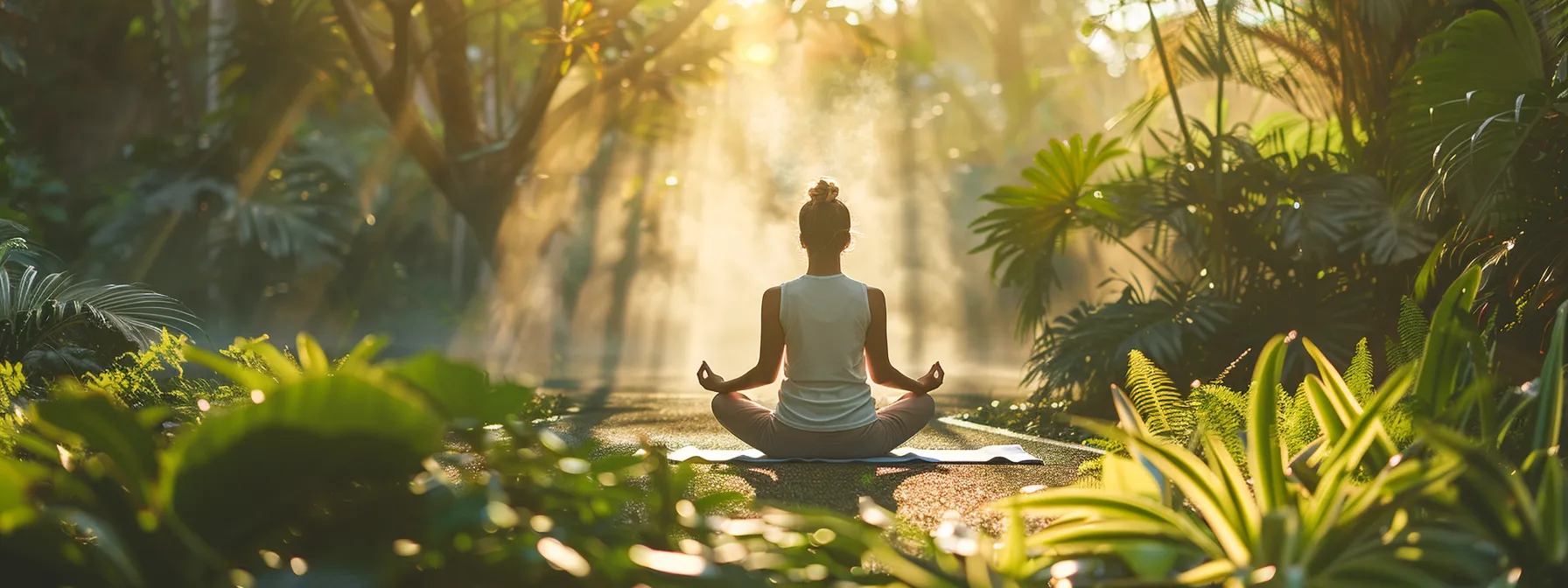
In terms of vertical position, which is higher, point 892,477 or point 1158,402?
point 1158,402

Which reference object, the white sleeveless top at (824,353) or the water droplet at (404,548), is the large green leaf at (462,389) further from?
the white sleeveless top at (824,353)

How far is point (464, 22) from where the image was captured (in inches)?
417

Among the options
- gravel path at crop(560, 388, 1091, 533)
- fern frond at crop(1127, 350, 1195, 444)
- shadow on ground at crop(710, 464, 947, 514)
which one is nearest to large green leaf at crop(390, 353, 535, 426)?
gravel path at crop(560, 388, 1091, 533)

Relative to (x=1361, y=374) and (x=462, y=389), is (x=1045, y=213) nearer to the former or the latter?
(x=1361, y=374)

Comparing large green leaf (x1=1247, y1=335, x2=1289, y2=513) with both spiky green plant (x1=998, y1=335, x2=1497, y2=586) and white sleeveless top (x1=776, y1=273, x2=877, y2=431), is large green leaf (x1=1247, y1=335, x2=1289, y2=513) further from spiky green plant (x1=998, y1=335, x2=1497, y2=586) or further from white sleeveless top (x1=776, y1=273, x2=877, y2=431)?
white sleeveless top (x1=776, y1=273, x2=877, y2=431)

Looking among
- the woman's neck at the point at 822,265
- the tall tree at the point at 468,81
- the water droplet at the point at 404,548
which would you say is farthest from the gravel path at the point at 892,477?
the tall tree at the point at 468,81

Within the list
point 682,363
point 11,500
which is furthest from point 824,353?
point 682,363

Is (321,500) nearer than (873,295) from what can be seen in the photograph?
Yes

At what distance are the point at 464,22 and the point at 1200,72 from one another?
6.33 metres

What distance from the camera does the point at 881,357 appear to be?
4.73 metres

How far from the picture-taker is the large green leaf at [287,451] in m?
1.75

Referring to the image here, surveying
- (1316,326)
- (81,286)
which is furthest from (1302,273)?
(81,286)

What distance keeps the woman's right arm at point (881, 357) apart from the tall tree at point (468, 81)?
584 cm

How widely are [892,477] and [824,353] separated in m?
0.67
